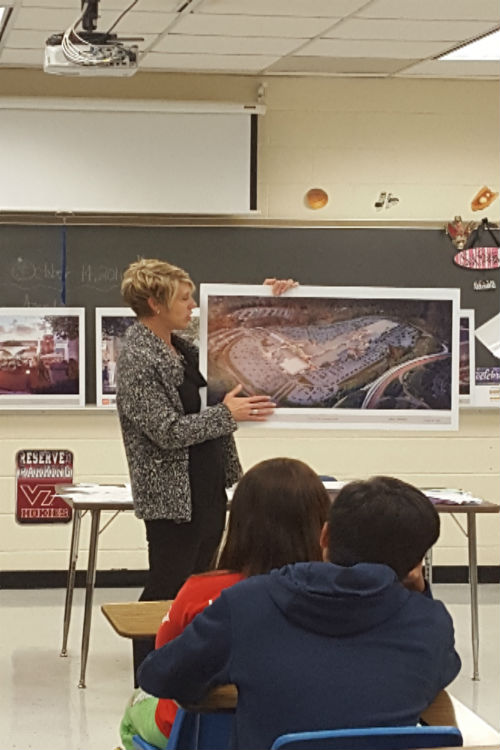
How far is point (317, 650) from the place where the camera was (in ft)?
6.56

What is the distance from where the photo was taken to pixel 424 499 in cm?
219

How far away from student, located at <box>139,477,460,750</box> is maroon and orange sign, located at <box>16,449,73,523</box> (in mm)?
4513

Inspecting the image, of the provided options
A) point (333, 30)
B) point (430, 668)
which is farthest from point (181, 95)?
point (430, 668)

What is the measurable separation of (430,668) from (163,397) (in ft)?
6.97

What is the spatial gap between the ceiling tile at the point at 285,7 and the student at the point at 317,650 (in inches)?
121

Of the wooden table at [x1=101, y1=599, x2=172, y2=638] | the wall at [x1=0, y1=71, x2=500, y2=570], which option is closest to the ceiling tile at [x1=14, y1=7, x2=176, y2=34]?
the wall at [x1=0, y1=71, x2=500, y2=570]

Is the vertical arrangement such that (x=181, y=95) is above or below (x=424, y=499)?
above

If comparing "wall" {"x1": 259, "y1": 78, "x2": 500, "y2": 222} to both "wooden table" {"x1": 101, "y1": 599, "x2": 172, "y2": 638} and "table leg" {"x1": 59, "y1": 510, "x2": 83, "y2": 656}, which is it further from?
"wooden table" {"x1": 101, "y1": 599, "x2": 172, "y2": 638}

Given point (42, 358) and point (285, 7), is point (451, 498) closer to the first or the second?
point (285, 7)

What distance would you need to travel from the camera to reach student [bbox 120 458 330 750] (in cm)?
243

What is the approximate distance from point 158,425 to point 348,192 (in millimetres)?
2991

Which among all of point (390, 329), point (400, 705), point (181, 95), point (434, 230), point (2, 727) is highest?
point (181, 95)

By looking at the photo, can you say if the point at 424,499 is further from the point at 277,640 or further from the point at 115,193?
the point at 115,193

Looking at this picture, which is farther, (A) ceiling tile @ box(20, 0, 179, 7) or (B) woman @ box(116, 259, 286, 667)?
(A) ceiling tile @ box(20, 0, 179, 7)
